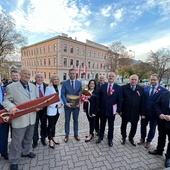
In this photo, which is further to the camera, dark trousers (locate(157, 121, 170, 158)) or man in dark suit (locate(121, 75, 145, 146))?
man in dark suit (locate(121, 75, 145, 146))

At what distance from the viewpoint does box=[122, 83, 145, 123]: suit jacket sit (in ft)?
10.5

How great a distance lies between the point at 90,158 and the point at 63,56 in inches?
1230

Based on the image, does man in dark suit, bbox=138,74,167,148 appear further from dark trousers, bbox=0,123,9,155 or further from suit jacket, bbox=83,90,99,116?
dark trousers, bbox=0,123,9,155

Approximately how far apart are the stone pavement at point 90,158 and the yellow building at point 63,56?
2779cm

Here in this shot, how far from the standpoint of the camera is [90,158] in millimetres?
2834

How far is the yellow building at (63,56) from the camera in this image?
105 feet

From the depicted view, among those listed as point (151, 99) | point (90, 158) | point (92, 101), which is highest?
point (151, 99)

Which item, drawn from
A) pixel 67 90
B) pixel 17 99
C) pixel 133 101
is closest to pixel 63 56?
pixel 67 90

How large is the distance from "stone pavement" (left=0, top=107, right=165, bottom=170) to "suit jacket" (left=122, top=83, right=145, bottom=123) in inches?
32.9

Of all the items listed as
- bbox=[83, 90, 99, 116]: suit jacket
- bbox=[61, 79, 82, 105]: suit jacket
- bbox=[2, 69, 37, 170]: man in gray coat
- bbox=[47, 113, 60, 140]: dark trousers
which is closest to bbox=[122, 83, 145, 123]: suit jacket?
bbox=[83, 90, 99, 116]: suit jacket

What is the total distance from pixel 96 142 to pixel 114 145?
0.51 metres

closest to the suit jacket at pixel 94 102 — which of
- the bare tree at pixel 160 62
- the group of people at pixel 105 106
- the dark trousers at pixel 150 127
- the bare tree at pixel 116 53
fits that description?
the group of people at pixel 105 106

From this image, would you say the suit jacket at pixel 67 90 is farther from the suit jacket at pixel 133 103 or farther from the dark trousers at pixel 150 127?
the dark trousers at pixel 150 127

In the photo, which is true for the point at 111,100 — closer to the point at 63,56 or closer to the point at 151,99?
the point at 151,99
